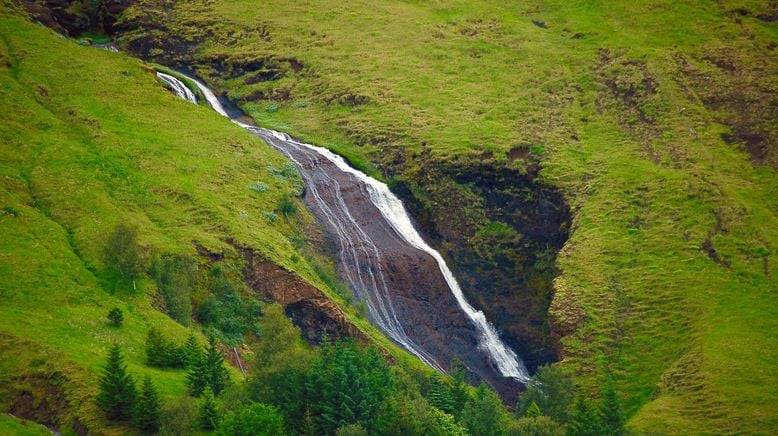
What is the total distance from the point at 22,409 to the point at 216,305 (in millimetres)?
18053

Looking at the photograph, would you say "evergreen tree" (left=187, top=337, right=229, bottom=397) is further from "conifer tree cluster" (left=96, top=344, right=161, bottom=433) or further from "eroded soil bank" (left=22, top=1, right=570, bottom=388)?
"eroded soil bank" (left=22, top=1, right=570, bottom=388)

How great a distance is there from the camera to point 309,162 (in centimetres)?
9725

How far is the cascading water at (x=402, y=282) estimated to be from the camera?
7825cm

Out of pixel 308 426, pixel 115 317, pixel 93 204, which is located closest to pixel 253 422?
pixel 308 426

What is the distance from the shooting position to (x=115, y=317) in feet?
196

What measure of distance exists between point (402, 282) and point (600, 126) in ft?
124

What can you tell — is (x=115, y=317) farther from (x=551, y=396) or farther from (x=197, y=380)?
(x=551, y=396)

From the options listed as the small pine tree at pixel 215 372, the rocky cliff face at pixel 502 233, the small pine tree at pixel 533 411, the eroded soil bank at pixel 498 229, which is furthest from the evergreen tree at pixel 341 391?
the rocky cliff face at pixel 502 233

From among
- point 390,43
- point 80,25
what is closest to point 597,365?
point 390,43

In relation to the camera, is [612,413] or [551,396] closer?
[612,413]

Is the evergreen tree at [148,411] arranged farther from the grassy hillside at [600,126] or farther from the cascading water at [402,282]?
the grassy hillside at [600,126]

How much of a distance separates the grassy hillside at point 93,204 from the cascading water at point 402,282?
394 centimetres

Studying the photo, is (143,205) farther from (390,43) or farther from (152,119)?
(390,43)

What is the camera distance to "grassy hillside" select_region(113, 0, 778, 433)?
77938mm
